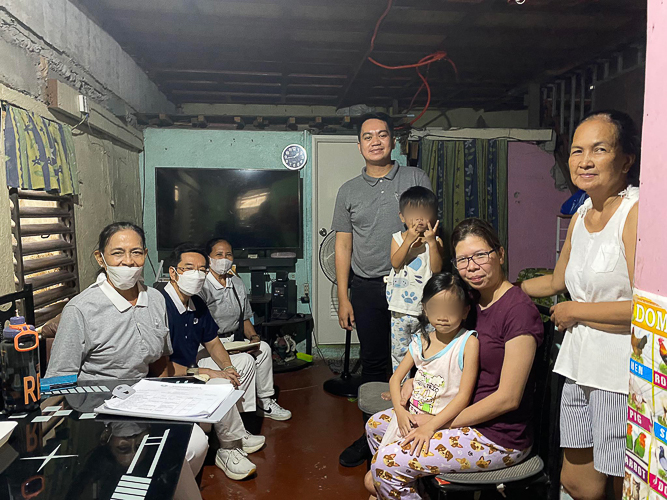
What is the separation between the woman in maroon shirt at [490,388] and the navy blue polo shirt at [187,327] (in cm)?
130

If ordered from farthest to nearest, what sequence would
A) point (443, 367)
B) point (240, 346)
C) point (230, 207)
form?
point (230, 207), point (240, 346), point (443, 367)

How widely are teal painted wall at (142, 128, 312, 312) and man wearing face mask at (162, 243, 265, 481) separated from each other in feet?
6.36

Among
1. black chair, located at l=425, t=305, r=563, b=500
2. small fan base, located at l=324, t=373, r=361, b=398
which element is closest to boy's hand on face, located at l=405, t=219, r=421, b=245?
black chair, located at l=425, t=305, r=563, b=500

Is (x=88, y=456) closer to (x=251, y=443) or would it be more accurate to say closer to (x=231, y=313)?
(x=251, y=443)

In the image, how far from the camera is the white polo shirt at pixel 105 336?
1719mm

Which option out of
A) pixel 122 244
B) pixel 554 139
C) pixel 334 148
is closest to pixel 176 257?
pixel 122 244

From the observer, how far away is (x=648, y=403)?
90 cm

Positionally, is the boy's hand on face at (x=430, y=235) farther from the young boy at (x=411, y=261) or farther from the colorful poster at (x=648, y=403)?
the colorful poster at (x=648, y=403)

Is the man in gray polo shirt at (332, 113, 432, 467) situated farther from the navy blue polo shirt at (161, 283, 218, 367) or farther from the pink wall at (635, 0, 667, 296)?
the pink wall at (635, 0, 667, 296)

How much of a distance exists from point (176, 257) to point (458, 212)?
2.93m

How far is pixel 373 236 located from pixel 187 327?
1142mm

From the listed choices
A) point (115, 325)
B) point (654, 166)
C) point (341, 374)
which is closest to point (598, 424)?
point (654, 166)

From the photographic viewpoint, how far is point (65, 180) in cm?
246

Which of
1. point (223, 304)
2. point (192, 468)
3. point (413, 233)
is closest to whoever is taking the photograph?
point (192, 468)
